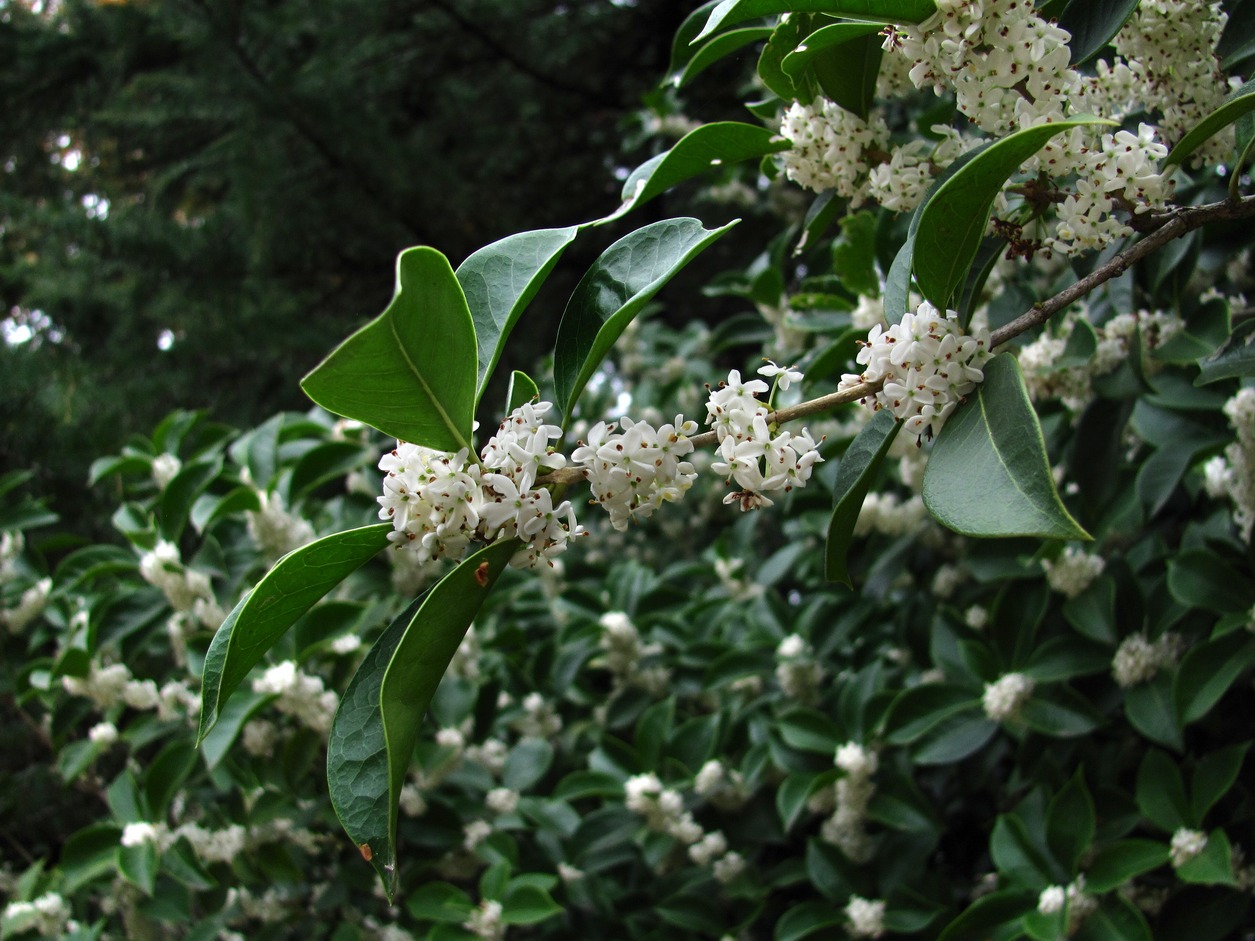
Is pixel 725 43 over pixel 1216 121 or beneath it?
over

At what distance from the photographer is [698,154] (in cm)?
100

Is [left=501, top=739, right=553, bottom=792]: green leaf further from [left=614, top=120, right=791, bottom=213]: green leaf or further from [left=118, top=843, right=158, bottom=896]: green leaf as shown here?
[left=614, top=120, right=791, bottom=213]: green leaf

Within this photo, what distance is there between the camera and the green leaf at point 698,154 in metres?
0.96

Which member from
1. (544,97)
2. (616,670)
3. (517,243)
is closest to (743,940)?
(616,670)

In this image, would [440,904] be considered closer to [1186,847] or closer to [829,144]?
[1186,847]

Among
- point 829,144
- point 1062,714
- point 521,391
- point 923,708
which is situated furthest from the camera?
point 923,708

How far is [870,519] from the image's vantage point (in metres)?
1.98

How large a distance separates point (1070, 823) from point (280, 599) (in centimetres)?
117

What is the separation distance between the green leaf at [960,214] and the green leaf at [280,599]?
1.57ft

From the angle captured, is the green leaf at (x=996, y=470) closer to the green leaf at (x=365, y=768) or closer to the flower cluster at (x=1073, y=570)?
the green leaf at (x=365, y=768)

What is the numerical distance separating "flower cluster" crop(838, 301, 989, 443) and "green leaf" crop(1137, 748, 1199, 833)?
921 mm

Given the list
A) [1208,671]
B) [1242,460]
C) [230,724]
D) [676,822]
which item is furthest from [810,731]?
[230,724]

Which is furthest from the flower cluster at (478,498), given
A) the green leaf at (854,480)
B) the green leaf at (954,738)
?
the green leaf at (954,738)

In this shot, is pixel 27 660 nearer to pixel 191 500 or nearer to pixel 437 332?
pixel 191 500
